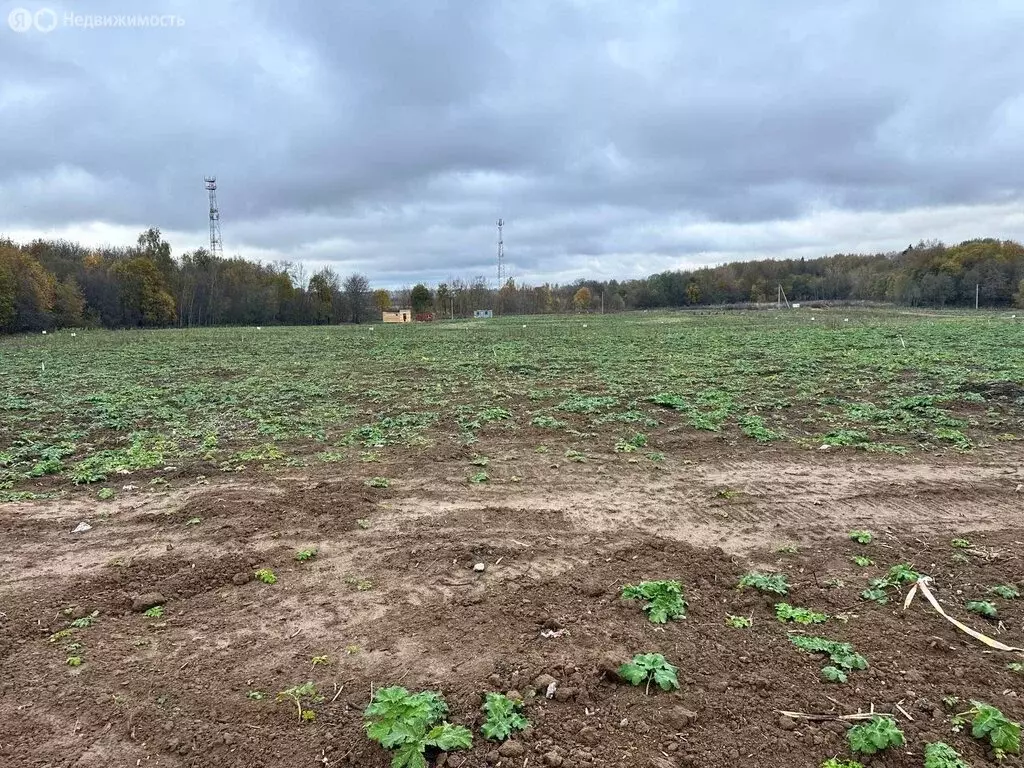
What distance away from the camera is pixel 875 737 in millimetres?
2754

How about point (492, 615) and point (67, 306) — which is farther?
point (67, 306)

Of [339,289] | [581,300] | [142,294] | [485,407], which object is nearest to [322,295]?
[339,289]

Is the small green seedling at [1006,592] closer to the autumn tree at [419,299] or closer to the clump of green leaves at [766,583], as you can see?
the clump of green leaves at [766,583]

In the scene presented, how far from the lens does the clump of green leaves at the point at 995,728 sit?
107 inches

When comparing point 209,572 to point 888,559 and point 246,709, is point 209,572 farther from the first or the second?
point 888,559

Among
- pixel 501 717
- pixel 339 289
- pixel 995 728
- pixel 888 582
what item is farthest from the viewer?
pixel 339 289

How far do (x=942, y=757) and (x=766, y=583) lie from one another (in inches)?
60.9

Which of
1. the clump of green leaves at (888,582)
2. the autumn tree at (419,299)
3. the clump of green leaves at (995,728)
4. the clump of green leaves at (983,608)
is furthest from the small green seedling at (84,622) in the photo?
the autumn tree at (419,299)

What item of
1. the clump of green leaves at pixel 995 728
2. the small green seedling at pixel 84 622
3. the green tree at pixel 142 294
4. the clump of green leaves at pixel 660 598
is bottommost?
the clump of green leaves at pixel 995 728

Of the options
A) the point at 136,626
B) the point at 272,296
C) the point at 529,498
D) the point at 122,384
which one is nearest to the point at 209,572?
the point at 136,626

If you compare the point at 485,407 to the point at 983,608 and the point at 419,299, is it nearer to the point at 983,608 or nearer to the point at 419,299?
the point at 983,608

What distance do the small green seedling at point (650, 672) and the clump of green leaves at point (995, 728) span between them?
4.25 ft

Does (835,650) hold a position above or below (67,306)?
below

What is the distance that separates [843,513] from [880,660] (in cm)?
243
